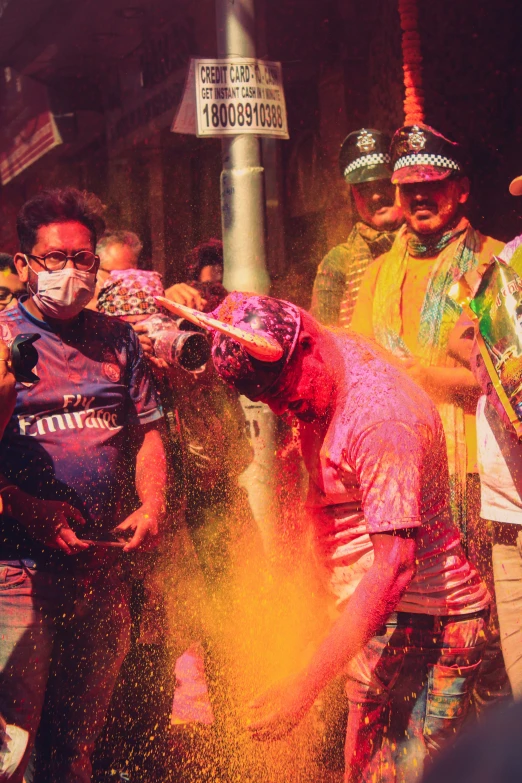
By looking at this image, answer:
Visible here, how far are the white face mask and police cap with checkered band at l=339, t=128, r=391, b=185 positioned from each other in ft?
7.81

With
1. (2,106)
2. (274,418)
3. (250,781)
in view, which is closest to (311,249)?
(274,418)

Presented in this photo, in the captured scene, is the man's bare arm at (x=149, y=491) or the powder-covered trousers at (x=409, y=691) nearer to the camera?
the powder-covered trousers at (x=409, y=691)

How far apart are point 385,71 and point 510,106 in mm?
1150

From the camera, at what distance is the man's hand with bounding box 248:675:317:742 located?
2.86 metres

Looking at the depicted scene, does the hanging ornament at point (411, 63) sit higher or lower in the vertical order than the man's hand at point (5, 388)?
higher

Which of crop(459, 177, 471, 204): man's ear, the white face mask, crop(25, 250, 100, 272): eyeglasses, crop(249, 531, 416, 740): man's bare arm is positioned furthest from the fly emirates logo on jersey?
crop(459, 177, 471, 204): man's ear

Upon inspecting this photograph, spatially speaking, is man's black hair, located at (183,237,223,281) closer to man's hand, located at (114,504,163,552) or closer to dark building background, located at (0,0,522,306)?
dark building background, located at (0,0,522,306)

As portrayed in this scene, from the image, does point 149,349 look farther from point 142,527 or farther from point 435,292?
point 435,292

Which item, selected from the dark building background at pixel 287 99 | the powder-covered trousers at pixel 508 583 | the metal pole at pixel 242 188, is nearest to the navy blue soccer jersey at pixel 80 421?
the metal pole at pixel 242 188

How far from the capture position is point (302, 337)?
3.09 metres

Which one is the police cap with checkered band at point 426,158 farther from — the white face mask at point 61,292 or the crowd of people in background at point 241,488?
the white face mask at point 61,292

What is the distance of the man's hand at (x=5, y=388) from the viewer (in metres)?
3.53

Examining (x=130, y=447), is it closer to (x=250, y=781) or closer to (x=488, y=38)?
(x=250, y=781)

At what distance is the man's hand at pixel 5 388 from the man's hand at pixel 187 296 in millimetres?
1900
